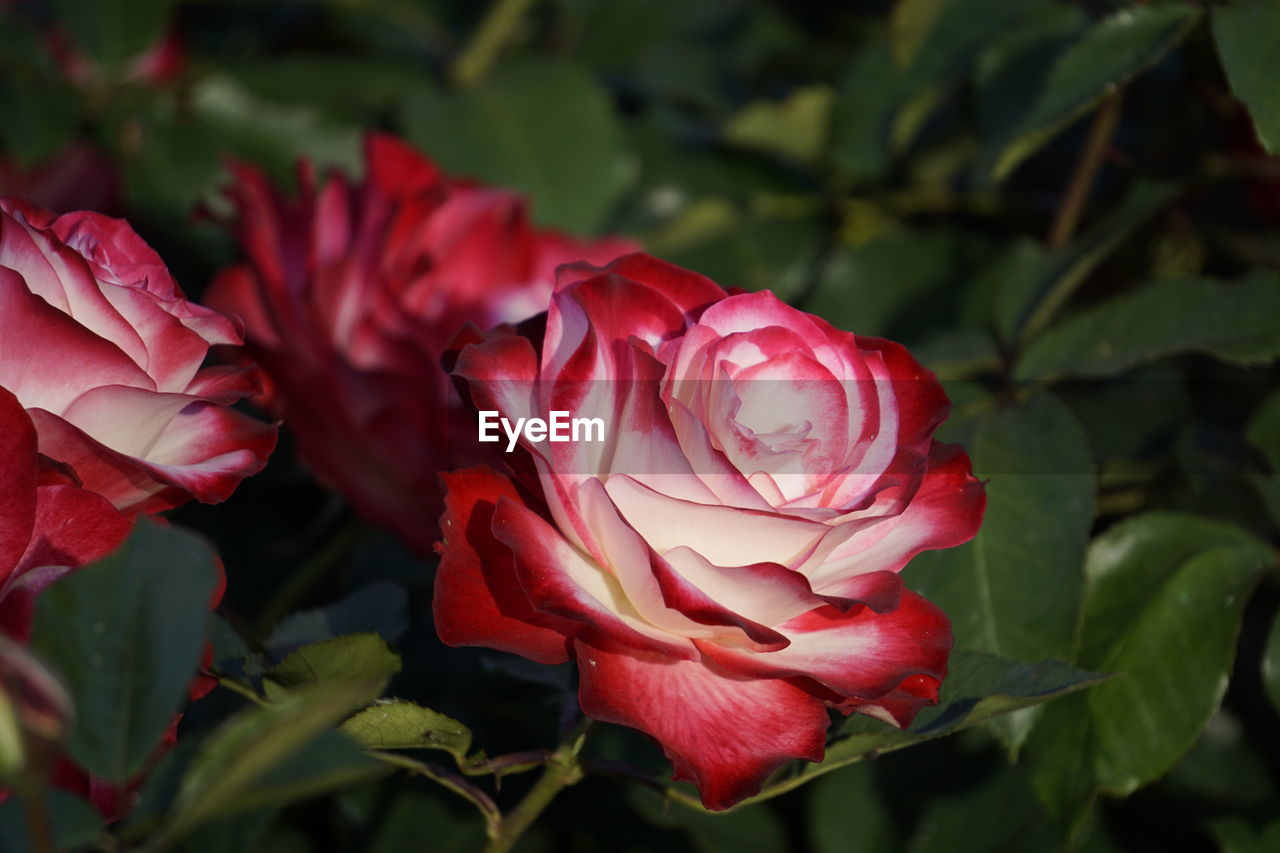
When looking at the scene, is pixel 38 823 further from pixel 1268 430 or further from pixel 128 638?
pixel 1268 430

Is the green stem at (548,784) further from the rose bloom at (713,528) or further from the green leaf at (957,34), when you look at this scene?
the green leaf at (957,34)

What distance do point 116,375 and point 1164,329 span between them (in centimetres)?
47

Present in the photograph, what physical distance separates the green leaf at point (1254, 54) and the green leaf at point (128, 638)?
1.58 feet

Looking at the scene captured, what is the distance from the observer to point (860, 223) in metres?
0.92

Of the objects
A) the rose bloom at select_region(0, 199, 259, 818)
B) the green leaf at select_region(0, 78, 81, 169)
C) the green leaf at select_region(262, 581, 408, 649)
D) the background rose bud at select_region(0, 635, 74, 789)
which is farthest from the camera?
the green leaf at select_region(0, 78, 81, 169)

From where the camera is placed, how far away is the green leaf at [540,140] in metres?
0.83

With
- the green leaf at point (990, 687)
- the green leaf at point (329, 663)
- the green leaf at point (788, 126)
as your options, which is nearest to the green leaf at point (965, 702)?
the green leaf at point (990, 687)

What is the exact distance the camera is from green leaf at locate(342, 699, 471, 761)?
0.36m

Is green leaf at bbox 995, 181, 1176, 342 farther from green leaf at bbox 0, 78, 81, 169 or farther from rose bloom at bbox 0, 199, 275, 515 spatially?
green leaf at bbox 0, 78, 81, 169

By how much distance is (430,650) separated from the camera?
48 centimetres

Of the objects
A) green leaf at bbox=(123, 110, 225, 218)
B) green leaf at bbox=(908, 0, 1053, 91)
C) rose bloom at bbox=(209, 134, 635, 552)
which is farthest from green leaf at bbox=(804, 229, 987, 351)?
green leaf at bbox=(123, 110, 225, 218)

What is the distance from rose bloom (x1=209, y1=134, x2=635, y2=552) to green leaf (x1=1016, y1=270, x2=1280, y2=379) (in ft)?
0.87

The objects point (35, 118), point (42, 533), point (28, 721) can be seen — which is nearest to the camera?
point (28, 721)

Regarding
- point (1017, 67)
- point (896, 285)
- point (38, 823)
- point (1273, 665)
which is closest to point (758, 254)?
point (896, 285)
